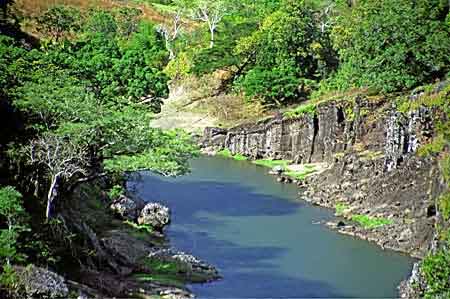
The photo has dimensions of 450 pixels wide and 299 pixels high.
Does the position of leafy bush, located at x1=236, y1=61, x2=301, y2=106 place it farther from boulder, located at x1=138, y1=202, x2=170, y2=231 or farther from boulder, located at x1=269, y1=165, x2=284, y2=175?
boulder, located at x1=138, y1=202, x2=170, y2=231

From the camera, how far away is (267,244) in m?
41.3

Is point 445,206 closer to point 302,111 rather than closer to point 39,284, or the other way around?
point 39,284

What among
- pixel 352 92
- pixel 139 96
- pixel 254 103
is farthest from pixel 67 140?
pixel 254 103

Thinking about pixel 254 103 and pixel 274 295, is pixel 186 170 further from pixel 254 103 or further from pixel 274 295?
pixel 254 103

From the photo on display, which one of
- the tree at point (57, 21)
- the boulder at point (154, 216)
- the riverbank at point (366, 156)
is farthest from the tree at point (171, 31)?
the boulder at point (154, 216)

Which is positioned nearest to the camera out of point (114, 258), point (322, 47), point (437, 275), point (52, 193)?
point (437, 275)

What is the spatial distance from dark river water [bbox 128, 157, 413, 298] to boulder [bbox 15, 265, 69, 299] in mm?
7583

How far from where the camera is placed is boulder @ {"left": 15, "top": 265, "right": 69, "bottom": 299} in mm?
25625

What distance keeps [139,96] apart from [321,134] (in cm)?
1322

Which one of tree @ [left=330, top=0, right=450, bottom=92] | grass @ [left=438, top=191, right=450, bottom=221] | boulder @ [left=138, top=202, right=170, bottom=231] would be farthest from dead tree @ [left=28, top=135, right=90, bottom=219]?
tree @ [left=330, top=0, right=450, bottom=92]

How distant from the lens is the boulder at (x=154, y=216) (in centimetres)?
4234

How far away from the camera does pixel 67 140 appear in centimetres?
3081

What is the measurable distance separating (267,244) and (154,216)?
5.90 metres

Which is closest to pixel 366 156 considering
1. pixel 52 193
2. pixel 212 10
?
pixel 52 193
